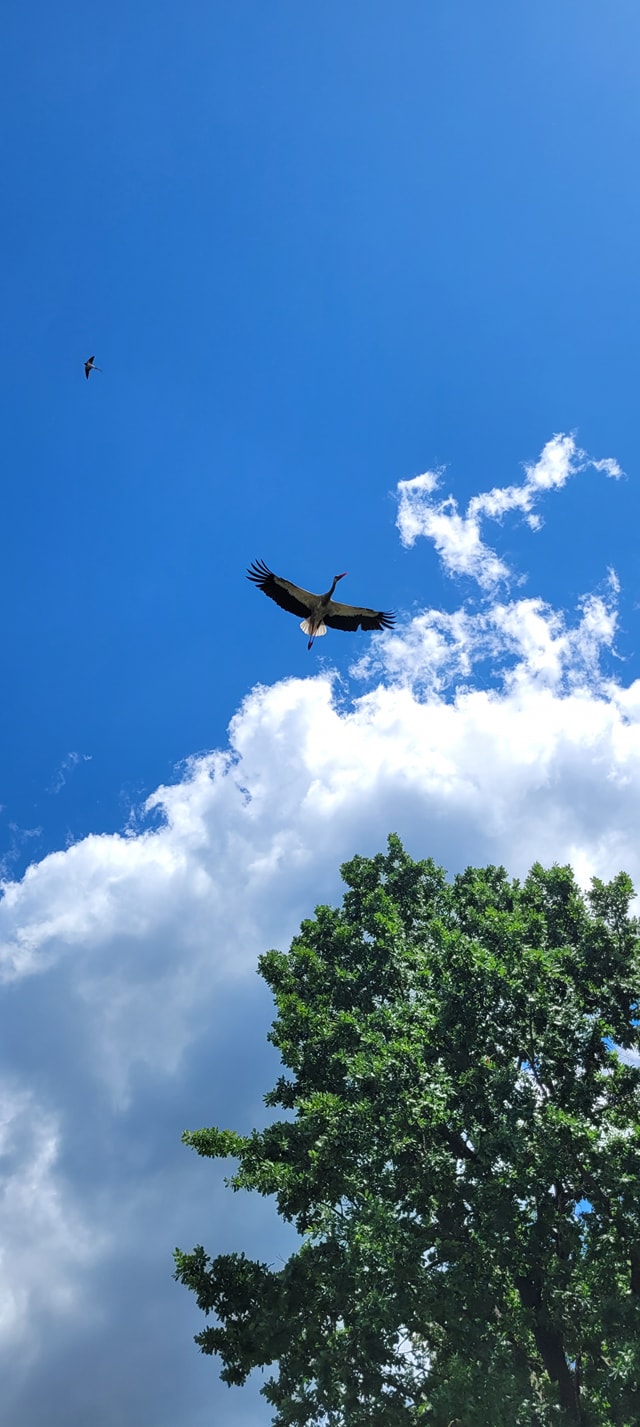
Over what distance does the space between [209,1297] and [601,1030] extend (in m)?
9.12

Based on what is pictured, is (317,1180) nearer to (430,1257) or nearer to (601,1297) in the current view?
(430,1257)

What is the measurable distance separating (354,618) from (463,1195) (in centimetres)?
1228

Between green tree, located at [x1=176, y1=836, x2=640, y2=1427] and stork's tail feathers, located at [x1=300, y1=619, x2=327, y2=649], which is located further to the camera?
stork's tail feathers, located at [x1=300, y1=619, x2=327, y2=649]

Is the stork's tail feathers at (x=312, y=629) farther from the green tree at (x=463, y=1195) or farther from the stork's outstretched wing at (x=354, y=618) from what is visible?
the green tree at (x=463, y=1195)

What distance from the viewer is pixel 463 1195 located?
1480cm

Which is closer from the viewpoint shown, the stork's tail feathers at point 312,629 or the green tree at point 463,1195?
the green tree at point 463,1195

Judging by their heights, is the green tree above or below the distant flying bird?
below

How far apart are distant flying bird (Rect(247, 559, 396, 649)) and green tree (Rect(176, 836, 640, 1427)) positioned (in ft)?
24.1

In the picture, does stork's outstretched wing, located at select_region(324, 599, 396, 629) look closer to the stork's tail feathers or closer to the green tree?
the stork's tail feathers

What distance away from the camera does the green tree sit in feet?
44.6

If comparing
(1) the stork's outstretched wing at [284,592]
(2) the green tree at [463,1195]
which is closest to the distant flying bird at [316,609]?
(1) the stork's outstretched wing at [284,592]

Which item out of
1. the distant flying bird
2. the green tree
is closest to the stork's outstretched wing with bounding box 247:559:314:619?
the distant flying bird

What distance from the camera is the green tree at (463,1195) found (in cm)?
1359

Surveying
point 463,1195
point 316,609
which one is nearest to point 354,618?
point 316,609
